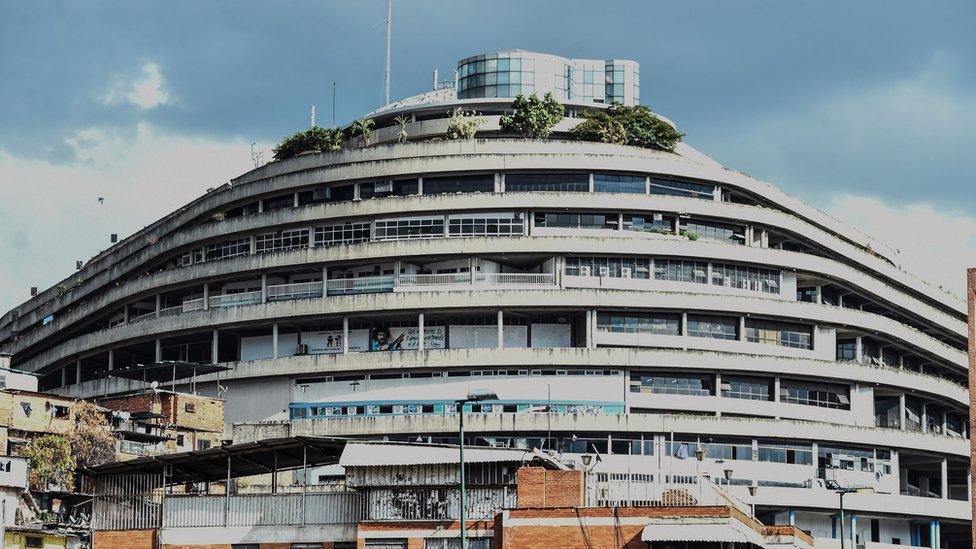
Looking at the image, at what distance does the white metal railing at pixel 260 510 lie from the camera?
73125mm

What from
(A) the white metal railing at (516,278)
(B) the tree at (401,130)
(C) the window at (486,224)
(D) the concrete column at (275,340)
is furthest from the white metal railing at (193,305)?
(A) the white metal railing at (516,278)

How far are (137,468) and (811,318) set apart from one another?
205 ft

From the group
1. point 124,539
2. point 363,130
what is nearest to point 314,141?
point 363,130

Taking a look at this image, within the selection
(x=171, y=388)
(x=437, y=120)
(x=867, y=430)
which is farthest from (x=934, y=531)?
(x=171, y=388)


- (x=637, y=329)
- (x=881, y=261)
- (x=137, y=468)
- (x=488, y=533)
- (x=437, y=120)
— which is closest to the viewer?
(x=488, y=533)

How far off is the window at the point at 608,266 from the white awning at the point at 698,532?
57.3 metres

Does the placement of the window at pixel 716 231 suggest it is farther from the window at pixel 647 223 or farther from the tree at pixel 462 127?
the tree at pixel 462 127

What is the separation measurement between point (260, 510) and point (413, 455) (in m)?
7.07

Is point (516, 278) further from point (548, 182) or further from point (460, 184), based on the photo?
point (460, 184)

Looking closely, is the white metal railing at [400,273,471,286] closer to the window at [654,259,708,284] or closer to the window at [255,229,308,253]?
the window at [255,229,308,253]

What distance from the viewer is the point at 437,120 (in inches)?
5172

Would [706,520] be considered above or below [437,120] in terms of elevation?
below

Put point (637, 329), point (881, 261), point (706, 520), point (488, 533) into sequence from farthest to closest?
1. point (881, 261)
2. point (637, 329)
3. point (488, 533)
4. point (706, 520)

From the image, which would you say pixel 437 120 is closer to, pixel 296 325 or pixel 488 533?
pixel 296 325
